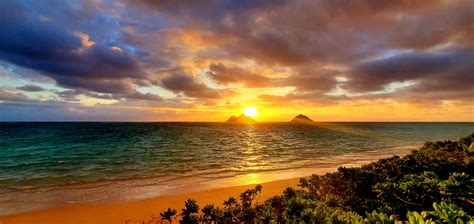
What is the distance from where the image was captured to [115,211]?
11.5 metres

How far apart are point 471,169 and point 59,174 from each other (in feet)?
80.6

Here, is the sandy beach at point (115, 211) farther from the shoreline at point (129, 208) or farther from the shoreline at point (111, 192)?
the shoreline at point (111, 192)

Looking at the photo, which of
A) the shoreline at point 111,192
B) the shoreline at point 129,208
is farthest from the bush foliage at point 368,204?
the shoreline at point 111,192

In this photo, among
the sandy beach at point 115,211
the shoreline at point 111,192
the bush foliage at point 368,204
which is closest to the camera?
the bush foliage at point 368,204

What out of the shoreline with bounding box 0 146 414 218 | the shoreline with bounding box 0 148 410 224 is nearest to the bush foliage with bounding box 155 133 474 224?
the shoreline with bounding box 0 148 410 224

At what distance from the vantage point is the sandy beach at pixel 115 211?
10469 millimetres

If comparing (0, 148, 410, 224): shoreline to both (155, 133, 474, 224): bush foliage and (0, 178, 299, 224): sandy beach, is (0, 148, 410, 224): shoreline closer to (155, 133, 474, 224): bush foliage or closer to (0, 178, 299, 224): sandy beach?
(0, 178, 299, 224): sandy beach

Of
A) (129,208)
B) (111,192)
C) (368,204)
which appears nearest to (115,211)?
(129,208)

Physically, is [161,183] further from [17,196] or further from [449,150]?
[449,150]

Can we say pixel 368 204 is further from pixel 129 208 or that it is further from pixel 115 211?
pixel 115 211

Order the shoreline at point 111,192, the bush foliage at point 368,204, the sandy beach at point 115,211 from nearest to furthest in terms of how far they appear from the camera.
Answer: the bush foliage at point 368,204
the sandy beach at point 115,211
the shoreline at point 111,192

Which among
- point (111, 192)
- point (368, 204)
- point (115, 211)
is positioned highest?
point (368, 204)

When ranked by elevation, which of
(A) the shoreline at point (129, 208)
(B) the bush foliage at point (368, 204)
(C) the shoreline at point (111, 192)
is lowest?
(C) the shoreline at point (111, 192)

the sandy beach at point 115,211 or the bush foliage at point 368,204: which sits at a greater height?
the bush foliage at point 368,204
